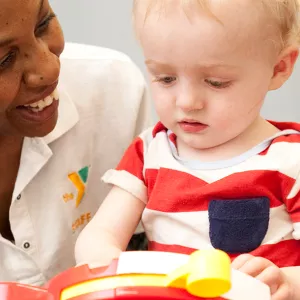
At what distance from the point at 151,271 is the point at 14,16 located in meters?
0.38

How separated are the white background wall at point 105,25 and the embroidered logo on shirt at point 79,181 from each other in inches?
24.5

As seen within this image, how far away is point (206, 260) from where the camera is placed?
0.47 meters

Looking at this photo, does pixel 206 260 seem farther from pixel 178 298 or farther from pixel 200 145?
pixel 200 145

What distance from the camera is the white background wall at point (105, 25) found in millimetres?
1521

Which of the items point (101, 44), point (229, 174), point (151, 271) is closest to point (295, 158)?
point (229, 174)

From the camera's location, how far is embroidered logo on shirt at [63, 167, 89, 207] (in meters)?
0.98

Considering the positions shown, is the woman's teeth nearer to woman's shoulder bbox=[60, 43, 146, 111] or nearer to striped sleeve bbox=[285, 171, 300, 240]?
woman's shoulder bbox=[60, 43, 146, 111]

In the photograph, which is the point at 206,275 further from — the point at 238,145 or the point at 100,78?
the point at 100,78

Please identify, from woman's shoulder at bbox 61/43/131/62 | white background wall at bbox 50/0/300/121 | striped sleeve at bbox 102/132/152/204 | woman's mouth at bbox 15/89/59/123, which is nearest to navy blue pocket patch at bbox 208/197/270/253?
striped sleeve at bbox 102/132/152/204

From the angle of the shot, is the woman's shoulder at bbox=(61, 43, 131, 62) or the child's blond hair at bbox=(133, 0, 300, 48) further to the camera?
the woman's shoulder at bbox=(61, 43, 131, 62)

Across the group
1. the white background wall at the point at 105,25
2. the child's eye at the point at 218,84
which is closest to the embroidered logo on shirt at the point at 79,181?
the child's eye at the point at 218,84

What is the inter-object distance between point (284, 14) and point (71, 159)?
16.8 inches

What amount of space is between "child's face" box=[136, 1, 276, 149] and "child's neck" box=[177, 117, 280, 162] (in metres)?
0.02

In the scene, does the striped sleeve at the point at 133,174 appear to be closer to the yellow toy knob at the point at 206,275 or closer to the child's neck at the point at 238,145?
the child's neck at the point at 238,145
